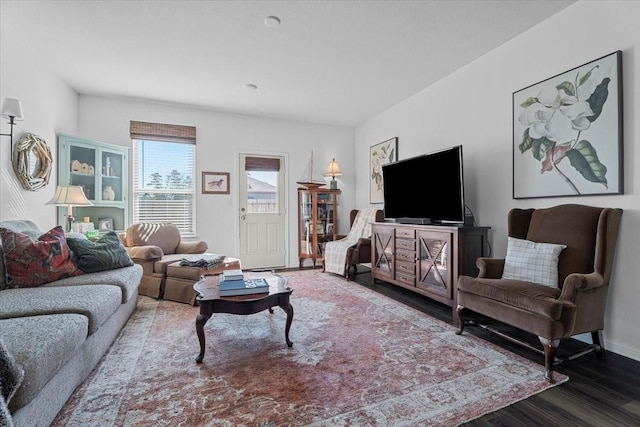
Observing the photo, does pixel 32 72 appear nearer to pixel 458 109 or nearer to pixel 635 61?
pixel 458 109

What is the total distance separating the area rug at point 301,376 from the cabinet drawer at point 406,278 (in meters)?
0.66

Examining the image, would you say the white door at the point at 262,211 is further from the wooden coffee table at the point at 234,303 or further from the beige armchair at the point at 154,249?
the wooden coffee table at the point at 234,303

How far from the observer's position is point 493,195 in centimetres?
321

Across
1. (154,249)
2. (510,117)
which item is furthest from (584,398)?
(154,249)

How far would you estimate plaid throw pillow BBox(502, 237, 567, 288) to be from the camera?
2.23 metres

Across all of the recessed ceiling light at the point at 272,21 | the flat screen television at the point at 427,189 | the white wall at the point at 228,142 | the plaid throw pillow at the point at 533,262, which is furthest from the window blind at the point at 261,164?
the plaid throw pillow at the point at 533,262

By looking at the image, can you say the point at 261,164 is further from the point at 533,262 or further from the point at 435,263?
the point at 533,262

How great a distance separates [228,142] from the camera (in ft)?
16.9

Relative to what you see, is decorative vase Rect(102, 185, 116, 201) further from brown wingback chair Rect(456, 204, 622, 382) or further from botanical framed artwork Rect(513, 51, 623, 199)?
botanical framed artwork Rect(513, 51, 623, 199)

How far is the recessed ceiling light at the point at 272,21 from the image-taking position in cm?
261

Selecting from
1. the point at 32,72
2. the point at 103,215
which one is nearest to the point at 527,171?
the point at 32,72

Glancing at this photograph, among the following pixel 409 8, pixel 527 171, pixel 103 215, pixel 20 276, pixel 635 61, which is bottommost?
pixel 20 276

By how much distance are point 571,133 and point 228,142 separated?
447 centimetres

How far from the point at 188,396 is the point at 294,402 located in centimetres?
58
